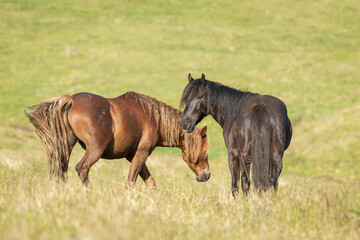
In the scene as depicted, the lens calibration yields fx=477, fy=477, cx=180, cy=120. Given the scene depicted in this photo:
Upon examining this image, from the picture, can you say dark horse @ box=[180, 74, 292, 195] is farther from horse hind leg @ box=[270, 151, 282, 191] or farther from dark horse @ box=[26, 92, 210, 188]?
dark horse @ box=[26, 92, 210, 188]

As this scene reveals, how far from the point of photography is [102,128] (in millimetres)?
7562

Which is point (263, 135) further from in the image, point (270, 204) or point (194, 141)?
point (194, 141)

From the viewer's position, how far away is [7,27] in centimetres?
4331

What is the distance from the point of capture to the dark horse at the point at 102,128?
7430 millimetres

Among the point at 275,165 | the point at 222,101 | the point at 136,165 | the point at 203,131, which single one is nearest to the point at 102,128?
the point at 136,165

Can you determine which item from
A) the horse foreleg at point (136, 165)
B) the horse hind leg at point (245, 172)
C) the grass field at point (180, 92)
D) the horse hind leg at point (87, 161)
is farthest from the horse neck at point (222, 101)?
the horse hind leg at point (87, 161)

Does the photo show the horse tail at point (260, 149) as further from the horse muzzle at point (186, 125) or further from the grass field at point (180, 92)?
the horse muzzle at point (186, 125)

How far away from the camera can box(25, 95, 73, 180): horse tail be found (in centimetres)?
738

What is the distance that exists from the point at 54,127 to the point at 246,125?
300cm

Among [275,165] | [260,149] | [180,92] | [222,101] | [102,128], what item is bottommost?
[275,165]

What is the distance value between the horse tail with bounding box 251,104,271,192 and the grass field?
1.25 feet

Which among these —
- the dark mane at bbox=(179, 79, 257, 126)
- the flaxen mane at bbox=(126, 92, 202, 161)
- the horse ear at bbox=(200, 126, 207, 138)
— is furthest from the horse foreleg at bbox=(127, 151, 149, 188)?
the horse ear at bbox=(200, 126, 207, 138)

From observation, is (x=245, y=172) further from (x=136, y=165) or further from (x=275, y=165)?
(x=136, y=165)

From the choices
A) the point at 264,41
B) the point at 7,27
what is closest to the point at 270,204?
the point at 264,41
